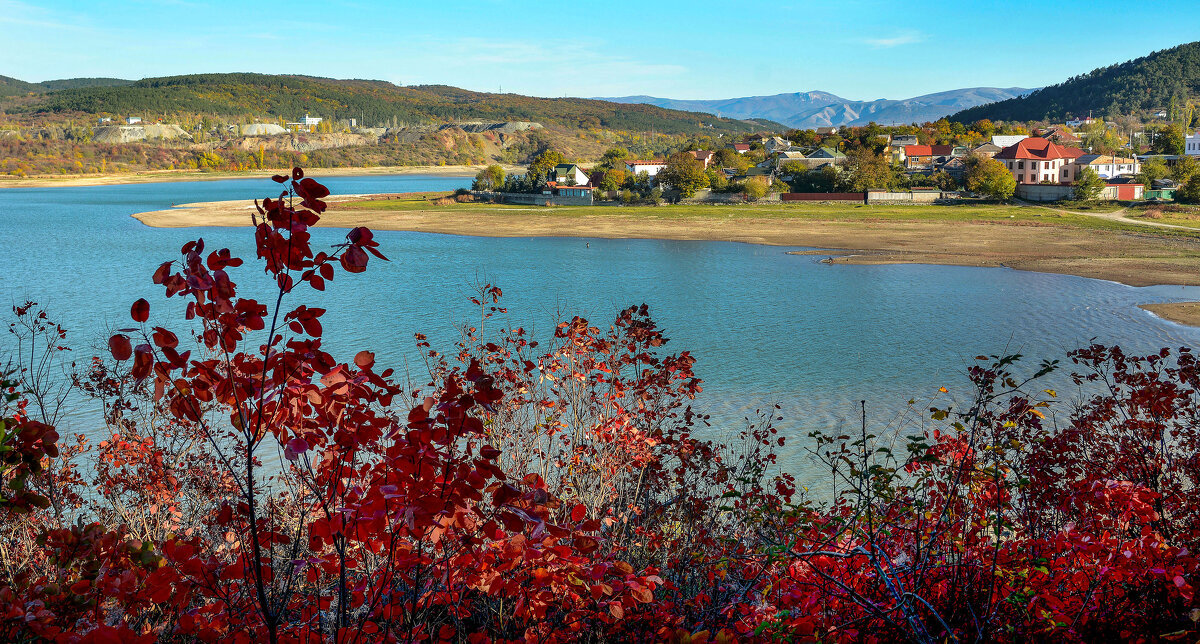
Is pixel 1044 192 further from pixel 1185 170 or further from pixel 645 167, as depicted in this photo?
pixel 645 167

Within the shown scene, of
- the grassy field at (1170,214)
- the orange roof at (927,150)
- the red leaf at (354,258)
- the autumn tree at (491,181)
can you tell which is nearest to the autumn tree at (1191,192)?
the grassy field at (1170,214)

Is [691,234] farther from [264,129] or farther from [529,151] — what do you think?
[264,129]

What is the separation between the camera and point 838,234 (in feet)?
125

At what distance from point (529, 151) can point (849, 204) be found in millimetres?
116223

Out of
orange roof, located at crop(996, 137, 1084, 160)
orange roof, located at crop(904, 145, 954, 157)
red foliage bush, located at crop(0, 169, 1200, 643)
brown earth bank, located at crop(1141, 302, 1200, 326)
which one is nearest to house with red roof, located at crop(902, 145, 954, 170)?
orange roof, located at crop(904, 145, 954, 157)

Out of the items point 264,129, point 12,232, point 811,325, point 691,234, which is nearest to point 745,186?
point 691,234

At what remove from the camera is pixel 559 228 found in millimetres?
44312

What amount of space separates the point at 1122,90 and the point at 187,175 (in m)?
148

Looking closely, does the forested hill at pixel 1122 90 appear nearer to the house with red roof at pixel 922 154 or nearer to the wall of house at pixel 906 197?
the house with red roof at pixel 922 154

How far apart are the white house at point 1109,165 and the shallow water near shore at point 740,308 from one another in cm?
3449

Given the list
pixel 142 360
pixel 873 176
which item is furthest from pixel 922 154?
pixel 142 360

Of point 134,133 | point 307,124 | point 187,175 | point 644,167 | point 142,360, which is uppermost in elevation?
point 307,124

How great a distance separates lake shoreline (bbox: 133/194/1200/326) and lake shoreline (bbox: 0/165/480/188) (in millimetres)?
41056

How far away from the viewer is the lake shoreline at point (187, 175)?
106 metres
